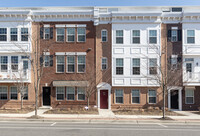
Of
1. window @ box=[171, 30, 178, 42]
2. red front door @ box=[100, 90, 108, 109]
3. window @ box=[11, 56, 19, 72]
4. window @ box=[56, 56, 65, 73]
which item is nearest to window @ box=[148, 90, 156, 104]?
red front door @ box=[100, 90, 108, 109]

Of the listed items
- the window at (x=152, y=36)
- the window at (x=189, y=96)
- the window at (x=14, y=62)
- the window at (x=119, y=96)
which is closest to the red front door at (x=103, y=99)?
the window at (x=119, y=96)

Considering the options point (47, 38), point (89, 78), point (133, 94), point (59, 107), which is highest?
point (47, 38)

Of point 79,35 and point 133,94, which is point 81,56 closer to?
point 79,35

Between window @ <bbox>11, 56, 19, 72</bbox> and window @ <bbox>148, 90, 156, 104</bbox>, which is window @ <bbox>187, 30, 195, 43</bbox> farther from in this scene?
window @ <bbox>11, 56, 19, 72</bbox>

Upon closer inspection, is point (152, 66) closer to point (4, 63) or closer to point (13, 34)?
point (13, 34)

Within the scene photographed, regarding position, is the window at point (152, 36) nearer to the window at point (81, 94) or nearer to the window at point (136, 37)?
the window at point (136, 37)

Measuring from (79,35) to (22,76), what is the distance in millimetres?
7704

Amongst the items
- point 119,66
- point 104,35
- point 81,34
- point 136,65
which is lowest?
point 119,66

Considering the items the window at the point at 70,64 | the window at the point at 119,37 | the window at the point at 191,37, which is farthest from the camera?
the window at the point at 70,64

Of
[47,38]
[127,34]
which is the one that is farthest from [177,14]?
[47,38]

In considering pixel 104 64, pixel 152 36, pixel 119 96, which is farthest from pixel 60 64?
pixel 152 36

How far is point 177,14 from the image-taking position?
18781 millimetres

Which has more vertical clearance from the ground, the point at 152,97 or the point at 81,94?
the point at 81,94

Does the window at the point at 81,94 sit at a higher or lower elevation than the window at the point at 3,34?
lower
